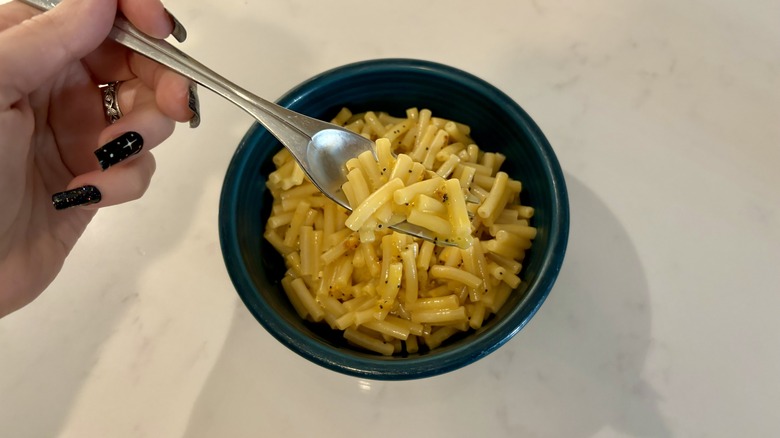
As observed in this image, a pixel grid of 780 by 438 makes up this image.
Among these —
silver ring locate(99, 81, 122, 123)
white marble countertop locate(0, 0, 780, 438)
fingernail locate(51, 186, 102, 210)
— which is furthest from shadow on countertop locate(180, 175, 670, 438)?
silver ring locate(99, 81, 122, 123)

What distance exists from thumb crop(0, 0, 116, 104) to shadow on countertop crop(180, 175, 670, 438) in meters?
0.50

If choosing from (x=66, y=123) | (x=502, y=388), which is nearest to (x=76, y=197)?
(x=66, y=123)

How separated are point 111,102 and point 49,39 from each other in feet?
0.78

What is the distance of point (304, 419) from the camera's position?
0.95 m

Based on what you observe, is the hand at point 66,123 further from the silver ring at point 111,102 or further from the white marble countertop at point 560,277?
the white marble countertop at point 560,277

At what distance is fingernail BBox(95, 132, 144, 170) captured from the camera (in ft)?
2.86

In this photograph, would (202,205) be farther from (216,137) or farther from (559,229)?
(559,229)

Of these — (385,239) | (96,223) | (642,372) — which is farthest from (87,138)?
(642,372)

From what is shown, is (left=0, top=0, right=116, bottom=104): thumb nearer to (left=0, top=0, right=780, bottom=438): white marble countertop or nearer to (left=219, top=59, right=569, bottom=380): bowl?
(left=219, top=59, right=569, bottom=380): bowl

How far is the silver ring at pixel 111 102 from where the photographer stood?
102 centimetres

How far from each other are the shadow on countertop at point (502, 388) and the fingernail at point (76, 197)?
319mm

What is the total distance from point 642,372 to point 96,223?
1035 mm

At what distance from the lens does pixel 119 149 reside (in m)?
0.89

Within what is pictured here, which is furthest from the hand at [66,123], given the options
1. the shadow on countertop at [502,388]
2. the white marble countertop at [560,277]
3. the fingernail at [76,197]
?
the shadow on countertop at [502,388]
